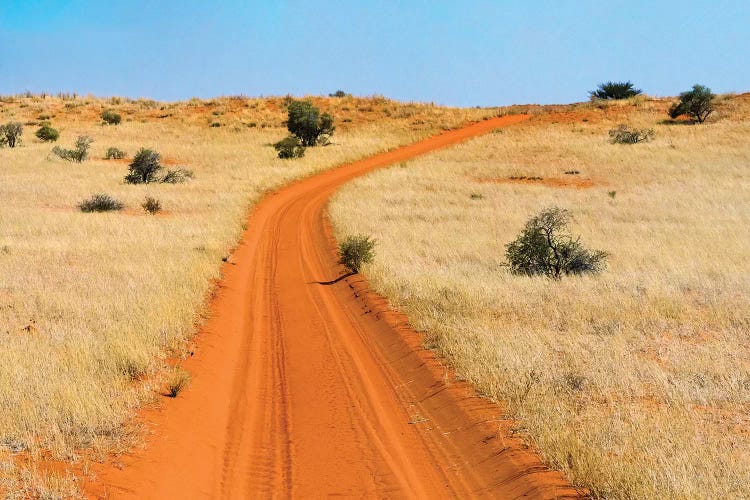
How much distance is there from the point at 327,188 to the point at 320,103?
35007 millimetres

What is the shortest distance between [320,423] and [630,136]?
1702 inches

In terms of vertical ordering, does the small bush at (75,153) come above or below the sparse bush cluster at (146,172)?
above

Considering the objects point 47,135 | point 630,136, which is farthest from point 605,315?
point 47,135

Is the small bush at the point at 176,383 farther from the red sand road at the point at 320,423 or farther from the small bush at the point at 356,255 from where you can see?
the small bush at the point at 356,255

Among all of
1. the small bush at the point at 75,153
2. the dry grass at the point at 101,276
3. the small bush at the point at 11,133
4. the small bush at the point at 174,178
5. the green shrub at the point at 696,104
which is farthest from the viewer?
the green shrub at the point at 696,104

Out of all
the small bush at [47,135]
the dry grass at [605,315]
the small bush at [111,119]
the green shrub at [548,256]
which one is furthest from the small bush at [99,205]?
the small bush at [111,119]

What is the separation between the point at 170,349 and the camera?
8.48 meters

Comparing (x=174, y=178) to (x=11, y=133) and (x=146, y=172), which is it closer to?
(x=146, y=172)

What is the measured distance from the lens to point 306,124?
4453cm

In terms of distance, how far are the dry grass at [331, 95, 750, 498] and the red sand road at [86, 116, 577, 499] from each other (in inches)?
20.4

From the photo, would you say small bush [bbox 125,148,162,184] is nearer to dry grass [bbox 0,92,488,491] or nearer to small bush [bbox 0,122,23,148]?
dry grass [bbox 0,92,488,491]

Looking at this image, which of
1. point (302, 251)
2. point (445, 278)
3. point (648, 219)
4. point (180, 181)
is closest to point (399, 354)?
point (445, 278)

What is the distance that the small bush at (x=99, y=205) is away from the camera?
74.5 ft

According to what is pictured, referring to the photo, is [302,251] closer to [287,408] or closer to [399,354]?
[399,354]
